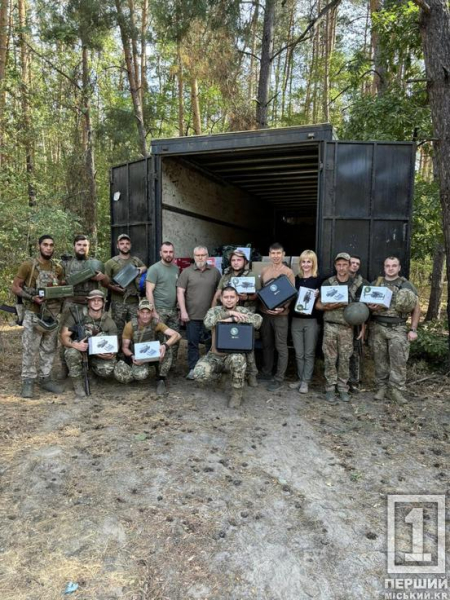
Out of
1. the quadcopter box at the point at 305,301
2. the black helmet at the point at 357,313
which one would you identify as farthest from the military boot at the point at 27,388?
the black helmet at the point at 357,313

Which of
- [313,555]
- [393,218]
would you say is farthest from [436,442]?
[393,218]

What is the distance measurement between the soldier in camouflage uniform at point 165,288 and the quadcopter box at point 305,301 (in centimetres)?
154

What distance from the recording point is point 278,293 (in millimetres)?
4996

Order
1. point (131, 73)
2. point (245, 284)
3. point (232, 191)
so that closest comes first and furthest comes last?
point (245, 284), point (232, 191), point (131, 73)

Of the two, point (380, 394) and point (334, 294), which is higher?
point (334, 294)

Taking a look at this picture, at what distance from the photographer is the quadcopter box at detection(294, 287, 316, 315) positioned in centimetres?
498

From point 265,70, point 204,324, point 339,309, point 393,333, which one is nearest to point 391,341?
point 393,333

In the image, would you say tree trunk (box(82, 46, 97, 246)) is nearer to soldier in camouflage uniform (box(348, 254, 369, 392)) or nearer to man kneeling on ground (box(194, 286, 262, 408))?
man kneeling on ground (box(194, 286, 262, 408))

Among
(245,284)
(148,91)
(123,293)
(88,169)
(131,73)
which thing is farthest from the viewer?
(148,91)

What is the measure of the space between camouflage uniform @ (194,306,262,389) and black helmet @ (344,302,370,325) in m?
0.97

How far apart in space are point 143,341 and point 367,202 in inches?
122

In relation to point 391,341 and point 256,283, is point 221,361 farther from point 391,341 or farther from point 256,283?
point 391,341

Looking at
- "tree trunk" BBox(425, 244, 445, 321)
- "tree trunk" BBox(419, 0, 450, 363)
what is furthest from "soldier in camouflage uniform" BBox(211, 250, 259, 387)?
"tree trunk" BBox(425, 244, 445, 321)

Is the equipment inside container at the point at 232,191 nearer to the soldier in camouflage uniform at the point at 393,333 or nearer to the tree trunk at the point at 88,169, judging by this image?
the soldier in camouflage uniform at the point at 393,333
